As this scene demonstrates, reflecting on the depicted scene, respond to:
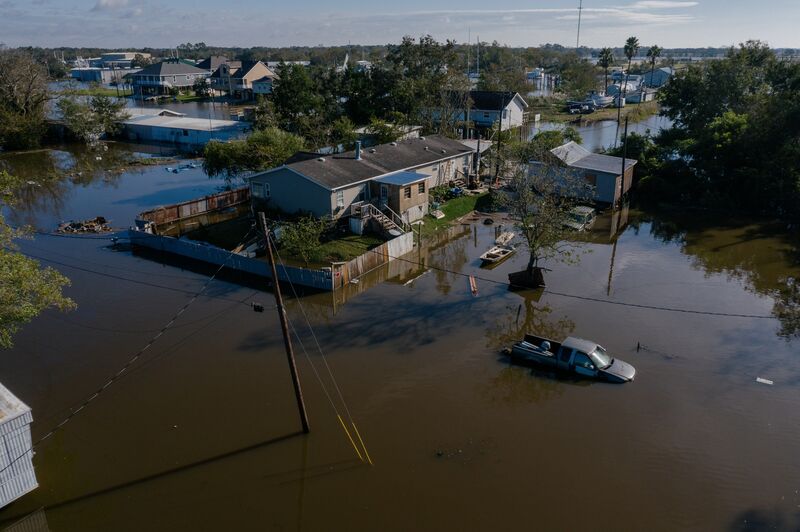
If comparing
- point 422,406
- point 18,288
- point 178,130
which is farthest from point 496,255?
point 178,130

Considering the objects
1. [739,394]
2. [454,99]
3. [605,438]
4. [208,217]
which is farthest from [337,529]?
[454,99]

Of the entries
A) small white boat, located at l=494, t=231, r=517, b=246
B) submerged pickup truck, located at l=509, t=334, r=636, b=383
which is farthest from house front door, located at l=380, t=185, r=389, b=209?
submerged pickup truck, located at l=509, t=334, r=636, b=383

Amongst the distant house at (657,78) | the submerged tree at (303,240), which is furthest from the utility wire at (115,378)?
the distant house at (657,78)

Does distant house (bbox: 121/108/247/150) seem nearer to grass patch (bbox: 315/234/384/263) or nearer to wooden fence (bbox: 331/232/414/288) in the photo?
grass patch (bbox: 315/234/384/263)

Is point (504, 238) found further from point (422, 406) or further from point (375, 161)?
point (422, 406)

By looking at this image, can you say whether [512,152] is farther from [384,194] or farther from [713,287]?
[713,287]

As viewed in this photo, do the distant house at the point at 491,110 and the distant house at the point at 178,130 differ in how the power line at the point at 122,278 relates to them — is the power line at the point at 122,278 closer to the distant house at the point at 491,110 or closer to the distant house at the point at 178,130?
the distant house at the point at 178,130
